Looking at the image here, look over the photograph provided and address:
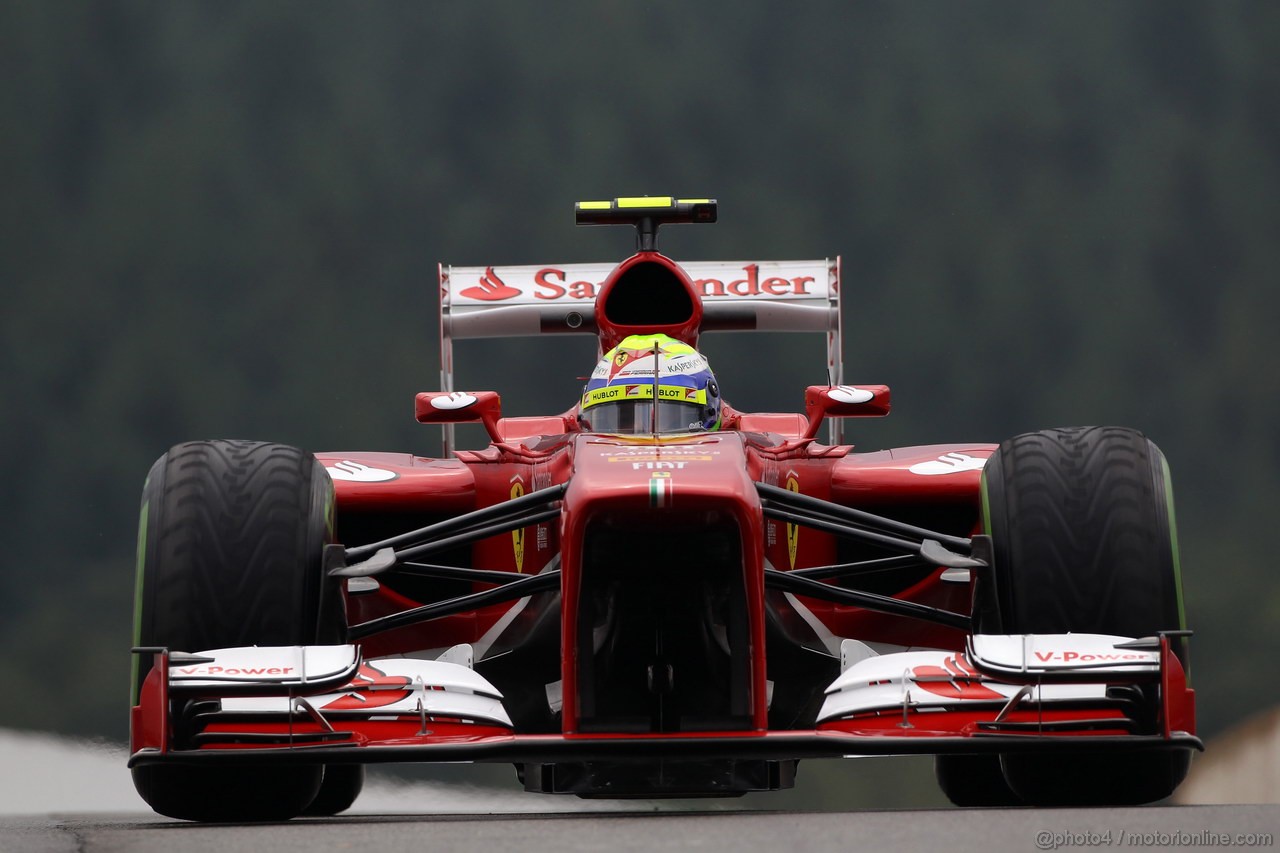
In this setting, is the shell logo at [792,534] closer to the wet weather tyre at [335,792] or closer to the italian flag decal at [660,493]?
the italian flag decal at [660,493]

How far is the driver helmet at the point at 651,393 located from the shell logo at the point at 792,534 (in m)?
0.36

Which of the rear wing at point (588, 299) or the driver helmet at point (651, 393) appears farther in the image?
the rear wing at point (588, 299)

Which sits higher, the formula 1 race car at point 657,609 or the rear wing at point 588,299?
the rear wing at point 588,299

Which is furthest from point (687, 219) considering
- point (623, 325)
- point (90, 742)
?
point (90, 742)

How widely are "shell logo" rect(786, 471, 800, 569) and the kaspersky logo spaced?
2.28m

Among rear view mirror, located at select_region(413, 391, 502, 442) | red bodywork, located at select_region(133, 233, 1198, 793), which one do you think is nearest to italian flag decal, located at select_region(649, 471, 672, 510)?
red bodywork, located at select_region(133, 233, 1198, 793)

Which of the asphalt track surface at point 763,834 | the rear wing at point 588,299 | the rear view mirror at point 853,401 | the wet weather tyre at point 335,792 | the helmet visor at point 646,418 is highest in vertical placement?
the rear wing at point 588,299

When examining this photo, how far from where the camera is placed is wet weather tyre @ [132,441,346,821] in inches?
239

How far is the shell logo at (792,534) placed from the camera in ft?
24.1

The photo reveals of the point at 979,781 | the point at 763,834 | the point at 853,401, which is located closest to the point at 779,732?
the point at 763,834

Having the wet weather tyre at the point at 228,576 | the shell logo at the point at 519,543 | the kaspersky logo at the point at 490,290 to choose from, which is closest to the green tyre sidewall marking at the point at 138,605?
the wet weather tyre at the point at 228,576

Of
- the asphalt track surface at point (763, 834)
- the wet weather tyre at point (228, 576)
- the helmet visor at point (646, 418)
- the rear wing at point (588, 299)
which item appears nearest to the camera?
the asphalt track surface at point (763, 834)

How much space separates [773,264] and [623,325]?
5.75 ft

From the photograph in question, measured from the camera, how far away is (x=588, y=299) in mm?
9258
